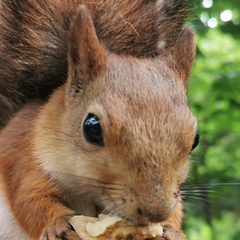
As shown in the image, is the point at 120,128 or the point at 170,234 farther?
the point at 170,234

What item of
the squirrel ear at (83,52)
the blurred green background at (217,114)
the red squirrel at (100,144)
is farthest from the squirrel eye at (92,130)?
the blurred green background at (217,114)

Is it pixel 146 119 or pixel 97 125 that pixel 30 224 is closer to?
pixel 97 125

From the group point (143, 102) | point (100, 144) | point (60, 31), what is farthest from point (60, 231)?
point (60, 31)

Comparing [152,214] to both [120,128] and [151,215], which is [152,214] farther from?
[120,128]

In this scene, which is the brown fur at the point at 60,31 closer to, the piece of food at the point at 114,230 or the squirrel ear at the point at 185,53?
the squirrel ear at the point at 185,53

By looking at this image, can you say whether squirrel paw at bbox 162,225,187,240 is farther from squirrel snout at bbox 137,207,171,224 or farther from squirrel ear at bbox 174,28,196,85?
squirrel ear at bbox 174,28,196,85

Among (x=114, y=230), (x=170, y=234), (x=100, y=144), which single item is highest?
(x=100, y=144)

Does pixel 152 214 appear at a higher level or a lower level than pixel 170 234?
higher

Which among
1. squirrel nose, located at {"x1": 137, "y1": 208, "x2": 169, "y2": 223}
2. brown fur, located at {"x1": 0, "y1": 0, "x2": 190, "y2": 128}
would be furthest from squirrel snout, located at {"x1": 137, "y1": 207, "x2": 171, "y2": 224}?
brown fur, located at {"x1": 0, "y1": 0, "x2": 190, "y2": 128}
